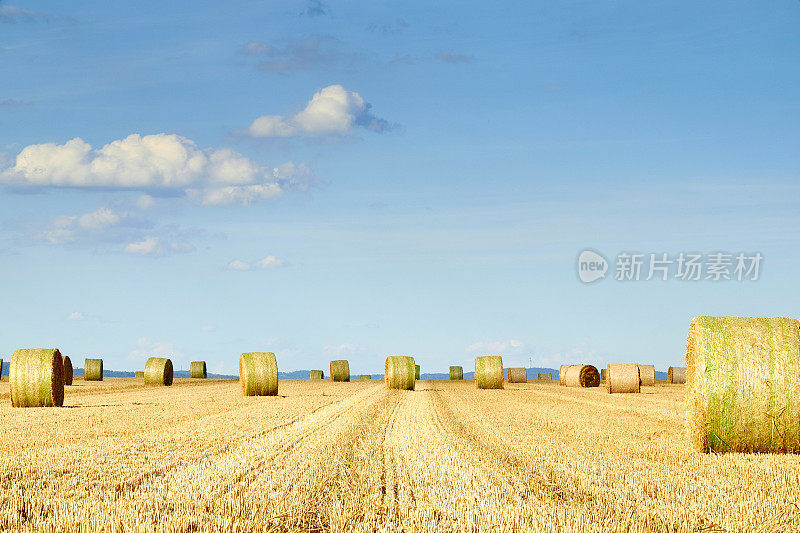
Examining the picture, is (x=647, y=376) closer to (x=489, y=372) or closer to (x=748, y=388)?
(x=489, y=372)

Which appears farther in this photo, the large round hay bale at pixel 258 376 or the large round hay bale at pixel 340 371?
the large round hay bale at pixel 340 371

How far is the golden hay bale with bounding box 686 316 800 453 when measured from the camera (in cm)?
1073

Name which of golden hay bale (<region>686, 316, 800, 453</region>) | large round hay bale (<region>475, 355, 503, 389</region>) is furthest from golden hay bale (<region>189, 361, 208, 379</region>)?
golden hay bale (<region>686, 316, 800, 453</region>)

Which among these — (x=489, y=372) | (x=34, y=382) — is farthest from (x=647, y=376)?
(x=34, y=382)

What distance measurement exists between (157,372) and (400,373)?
15.5m

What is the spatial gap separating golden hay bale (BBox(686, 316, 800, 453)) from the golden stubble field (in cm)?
44

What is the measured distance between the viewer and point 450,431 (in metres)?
13.2

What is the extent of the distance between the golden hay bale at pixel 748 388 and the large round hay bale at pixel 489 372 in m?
21.6

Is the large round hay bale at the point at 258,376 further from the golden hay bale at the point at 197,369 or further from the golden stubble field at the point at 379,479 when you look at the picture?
the golden hay bale at the point at 197,369

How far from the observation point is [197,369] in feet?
191

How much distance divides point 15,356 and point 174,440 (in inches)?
434

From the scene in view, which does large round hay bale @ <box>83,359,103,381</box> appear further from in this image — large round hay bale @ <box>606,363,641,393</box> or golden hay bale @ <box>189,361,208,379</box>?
large round hay bale @ <box>606,363,641,393</box>

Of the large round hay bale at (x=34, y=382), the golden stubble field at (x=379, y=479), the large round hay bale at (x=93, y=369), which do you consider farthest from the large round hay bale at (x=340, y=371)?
the golden stubble field at (x=379, y=479)

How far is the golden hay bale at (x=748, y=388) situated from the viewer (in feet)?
35.2
